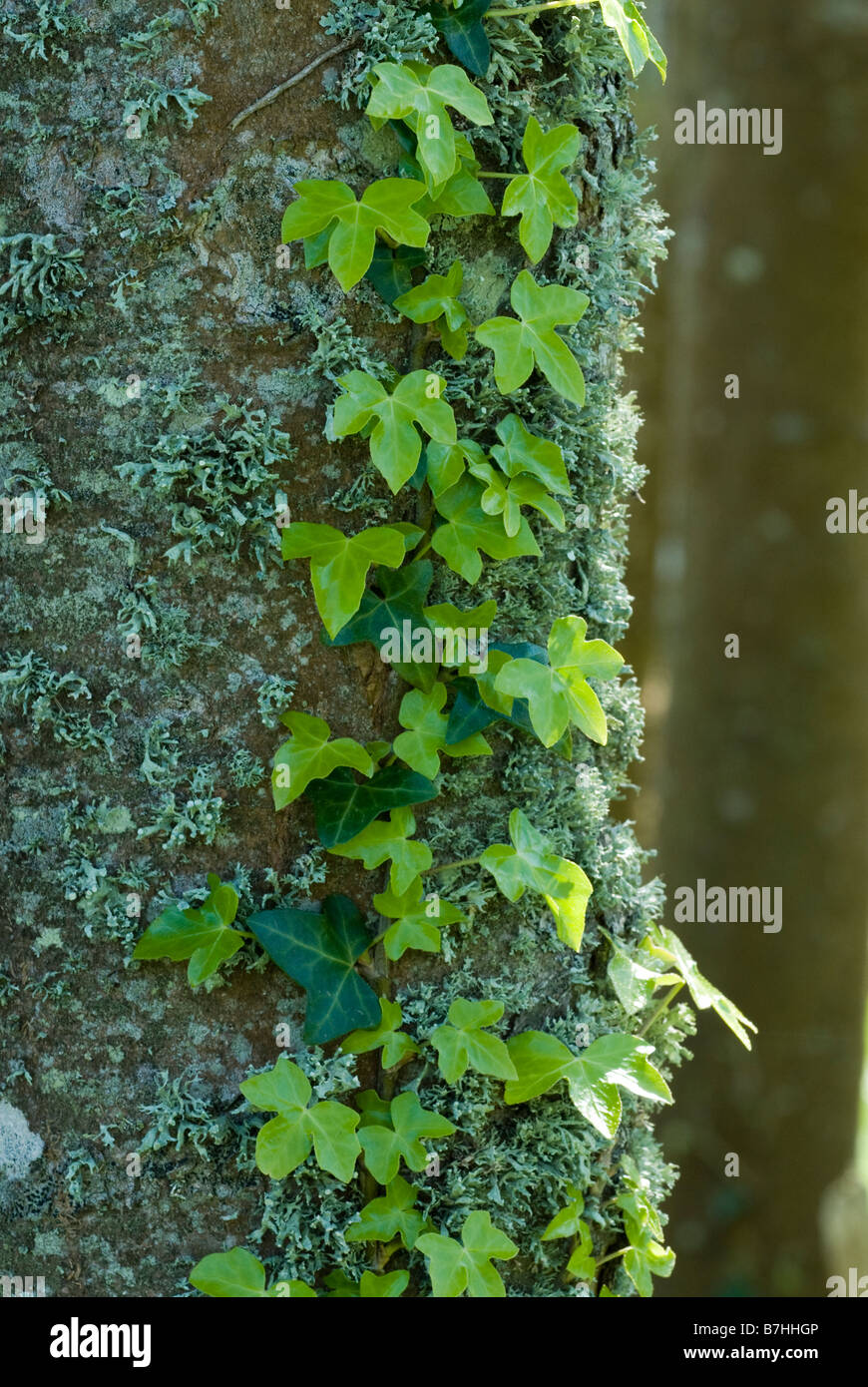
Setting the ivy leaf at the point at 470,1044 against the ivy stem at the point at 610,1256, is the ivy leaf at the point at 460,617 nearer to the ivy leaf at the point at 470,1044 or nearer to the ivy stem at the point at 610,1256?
the ivy leaf at the point at 470,1044

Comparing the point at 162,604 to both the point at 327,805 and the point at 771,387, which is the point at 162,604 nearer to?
the point at 327,805

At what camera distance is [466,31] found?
3.47 ft

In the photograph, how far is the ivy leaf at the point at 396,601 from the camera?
1.09 meters

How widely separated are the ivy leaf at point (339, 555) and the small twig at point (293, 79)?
0.39 meters

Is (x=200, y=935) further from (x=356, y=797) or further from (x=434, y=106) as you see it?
(x=434, y=106)

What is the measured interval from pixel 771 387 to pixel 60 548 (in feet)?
7.42

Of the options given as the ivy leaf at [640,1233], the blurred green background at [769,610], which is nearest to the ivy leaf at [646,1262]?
the ivy leaf at [640,1233]

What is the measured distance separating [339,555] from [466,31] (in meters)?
0.52

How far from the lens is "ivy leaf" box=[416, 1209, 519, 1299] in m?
1.07

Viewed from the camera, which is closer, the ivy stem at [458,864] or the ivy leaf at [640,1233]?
the ivy stem at [458,864]

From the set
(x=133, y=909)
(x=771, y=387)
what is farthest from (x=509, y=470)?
(x=771, y=387)

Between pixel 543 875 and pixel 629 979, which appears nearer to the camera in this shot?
pixel 543 875

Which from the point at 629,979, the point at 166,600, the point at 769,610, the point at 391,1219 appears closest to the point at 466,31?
the point at 166,600

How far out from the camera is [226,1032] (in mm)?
1090
